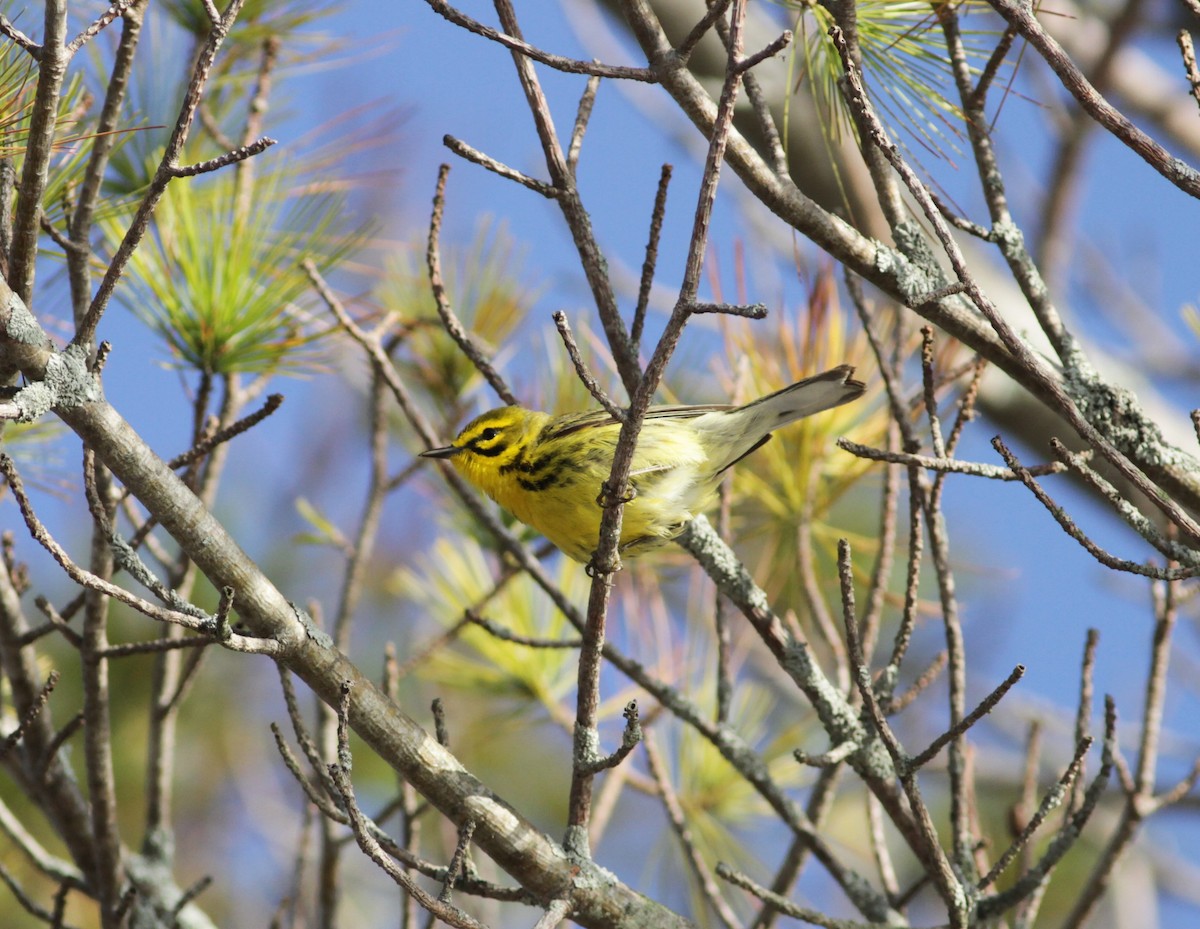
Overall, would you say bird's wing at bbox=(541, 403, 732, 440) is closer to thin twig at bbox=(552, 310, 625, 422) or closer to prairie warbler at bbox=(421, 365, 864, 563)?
prairie warbler at bbox=(421, 365, 864, 563)

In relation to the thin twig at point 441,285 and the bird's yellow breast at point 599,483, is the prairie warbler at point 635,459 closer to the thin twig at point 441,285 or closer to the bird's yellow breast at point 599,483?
the bird's yellow breast at point 599,483

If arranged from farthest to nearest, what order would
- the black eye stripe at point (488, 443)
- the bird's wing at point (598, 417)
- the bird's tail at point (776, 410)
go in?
the black eye stripe at point (488, 443)
the bird's wing at point (598, 417)
the bird's tail at point (776, 410)

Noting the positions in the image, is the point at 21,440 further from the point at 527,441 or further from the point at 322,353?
the point at 527,441

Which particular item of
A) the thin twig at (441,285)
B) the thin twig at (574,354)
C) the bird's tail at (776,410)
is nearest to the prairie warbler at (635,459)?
the bird's tail at (776,410)

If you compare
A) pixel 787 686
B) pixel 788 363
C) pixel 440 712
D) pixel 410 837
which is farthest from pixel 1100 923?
pixel 440 712

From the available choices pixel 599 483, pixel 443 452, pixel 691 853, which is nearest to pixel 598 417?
pixel 599 483

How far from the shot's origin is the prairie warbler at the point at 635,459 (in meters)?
3.05

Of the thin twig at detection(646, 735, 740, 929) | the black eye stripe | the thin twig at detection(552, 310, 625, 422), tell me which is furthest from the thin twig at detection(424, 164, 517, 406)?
the thin twig at detection(646, 735, 740, 929)

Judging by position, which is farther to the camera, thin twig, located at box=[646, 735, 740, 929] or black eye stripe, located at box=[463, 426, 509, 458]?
black eye stripe, located at box=[463, 426, 509, 458]

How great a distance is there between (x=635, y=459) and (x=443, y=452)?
1.75ft

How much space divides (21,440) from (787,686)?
3373mm

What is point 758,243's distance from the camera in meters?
5.51

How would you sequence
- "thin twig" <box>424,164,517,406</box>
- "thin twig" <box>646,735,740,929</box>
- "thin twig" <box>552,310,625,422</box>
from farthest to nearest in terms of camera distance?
1. "thin twig" <box>646,735,740,929</box>
2. "thin twig" <box>424,164,517,406</box>
3. "thin twig" <box>552,310,625,422</box>

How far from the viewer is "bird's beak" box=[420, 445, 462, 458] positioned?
10.8ft
